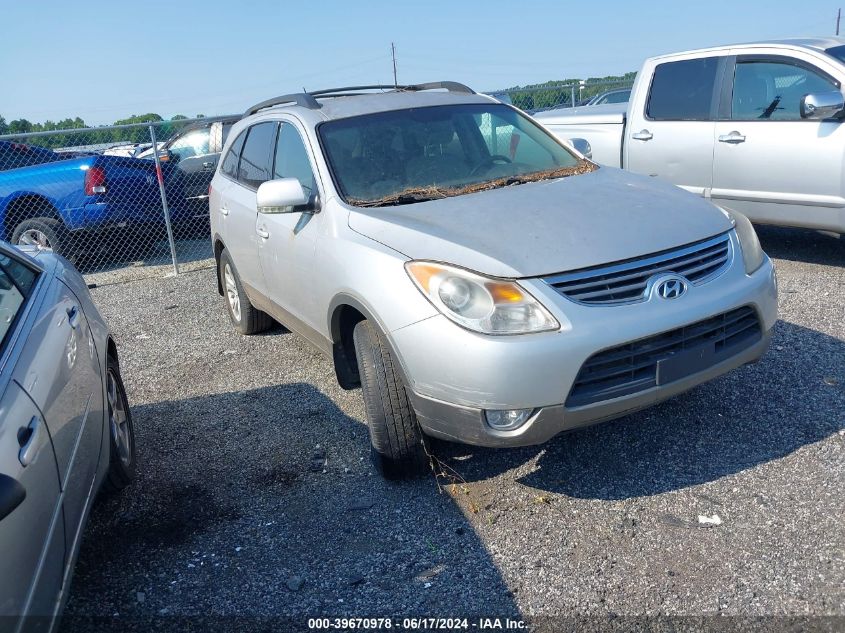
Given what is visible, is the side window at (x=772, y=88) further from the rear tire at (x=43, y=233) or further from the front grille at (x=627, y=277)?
the rear tire at (x=43, y=233)

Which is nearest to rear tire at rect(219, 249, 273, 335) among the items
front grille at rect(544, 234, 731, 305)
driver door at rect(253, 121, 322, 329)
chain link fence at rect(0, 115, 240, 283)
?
driver door at rect(253, 121, 322, 329)

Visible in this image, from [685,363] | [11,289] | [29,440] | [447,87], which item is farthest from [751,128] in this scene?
[29,440]

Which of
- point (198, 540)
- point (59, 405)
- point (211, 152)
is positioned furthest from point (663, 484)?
point (211, 152)

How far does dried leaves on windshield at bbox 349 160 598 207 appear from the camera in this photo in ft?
13.1

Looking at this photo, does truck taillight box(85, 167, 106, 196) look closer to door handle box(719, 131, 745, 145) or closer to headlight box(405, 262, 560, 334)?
door handle box(719, 131, 745, 145)

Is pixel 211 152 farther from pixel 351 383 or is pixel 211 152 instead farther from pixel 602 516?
pixel 602 516

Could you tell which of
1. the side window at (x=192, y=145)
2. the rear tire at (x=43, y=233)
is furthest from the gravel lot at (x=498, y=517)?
the side window at (x=192, y=145)

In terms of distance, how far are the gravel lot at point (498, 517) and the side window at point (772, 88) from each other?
2462 millimetres

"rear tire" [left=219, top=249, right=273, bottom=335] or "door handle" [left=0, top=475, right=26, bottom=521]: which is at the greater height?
"door handle" [left=0, top=475, right=26, bottom=521]

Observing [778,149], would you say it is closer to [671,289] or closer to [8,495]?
[671,289]

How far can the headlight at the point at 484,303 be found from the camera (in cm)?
307

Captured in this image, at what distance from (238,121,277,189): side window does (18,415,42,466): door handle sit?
110 inches

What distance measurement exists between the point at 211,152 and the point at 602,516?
10347 mm

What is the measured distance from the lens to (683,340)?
127 inches
